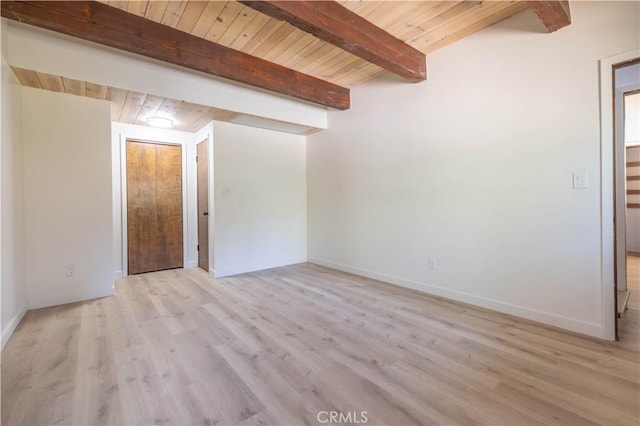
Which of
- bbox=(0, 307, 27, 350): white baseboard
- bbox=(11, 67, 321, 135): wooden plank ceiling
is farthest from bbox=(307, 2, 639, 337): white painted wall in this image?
bbox=(0, 307, 27, 350): white baseboard

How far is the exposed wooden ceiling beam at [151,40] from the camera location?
2.19 metres

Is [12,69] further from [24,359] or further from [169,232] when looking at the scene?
[169,232]

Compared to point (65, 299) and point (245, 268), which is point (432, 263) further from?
point (65, 299)

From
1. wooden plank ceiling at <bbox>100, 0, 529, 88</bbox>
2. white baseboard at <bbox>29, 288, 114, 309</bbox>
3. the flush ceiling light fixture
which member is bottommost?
white baseboard at <bbox>29, 288, 114, 309</bbox>

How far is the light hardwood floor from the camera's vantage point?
4.80 ft

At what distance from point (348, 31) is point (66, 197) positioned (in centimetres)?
338

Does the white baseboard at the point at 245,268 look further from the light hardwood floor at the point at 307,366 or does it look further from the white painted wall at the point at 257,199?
the light hardwood floor at the point at 307,366

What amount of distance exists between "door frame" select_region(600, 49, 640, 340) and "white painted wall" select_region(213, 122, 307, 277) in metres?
3.83

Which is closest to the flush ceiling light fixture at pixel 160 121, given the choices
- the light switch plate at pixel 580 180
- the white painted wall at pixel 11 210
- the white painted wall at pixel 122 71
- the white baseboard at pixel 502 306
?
the white painted wall at pixel 122 71

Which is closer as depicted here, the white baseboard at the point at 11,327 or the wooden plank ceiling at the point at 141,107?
the white baseboard at the point at 11,327

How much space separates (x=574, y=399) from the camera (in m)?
1.53

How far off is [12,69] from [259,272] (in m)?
3.38

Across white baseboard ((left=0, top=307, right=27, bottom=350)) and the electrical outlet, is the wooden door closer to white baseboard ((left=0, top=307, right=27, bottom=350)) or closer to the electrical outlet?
white baseboard ((left=0, top=307, right=27, bottom=350))

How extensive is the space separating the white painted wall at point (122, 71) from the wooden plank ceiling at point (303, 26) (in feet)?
0.48
